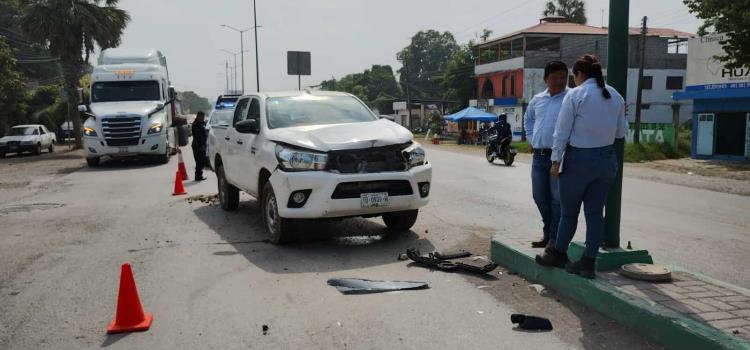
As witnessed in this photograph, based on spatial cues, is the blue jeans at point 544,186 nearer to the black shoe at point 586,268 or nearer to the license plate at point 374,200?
the black shoe at point 586,268

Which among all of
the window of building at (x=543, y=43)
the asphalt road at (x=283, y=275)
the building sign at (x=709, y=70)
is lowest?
the asphalt road at (x=283, y=275)

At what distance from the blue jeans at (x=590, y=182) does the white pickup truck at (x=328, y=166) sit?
94.4 inches

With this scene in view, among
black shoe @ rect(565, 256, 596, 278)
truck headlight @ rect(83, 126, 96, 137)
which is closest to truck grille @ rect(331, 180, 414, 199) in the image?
black shoe @ rect(565, 256, 596, 278)

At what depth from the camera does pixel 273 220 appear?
23.6 feet

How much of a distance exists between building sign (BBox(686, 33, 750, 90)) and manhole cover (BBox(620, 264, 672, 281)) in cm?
2200

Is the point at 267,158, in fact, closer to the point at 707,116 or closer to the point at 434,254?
the point at 434,254

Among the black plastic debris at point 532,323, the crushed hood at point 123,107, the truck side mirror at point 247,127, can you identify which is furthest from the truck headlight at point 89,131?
the black plastic debris at point 532,323

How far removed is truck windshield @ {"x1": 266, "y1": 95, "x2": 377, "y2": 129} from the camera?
7820 millimetres

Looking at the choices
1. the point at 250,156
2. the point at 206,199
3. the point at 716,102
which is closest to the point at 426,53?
the point at 716,102

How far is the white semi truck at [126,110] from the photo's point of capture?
19.1m

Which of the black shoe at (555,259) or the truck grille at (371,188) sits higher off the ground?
the truck grille at (371,188)

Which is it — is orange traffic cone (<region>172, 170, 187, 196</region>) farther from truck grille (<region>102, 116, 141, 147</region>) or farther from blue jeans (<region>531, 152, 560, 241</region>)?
blue jeans (<region>531, 152, 560, 241</region>)

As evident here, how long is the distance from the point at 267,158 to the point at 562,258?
3.62 m

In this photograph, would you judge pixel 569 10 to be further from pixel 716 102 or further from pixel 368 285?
pixel 368 285
